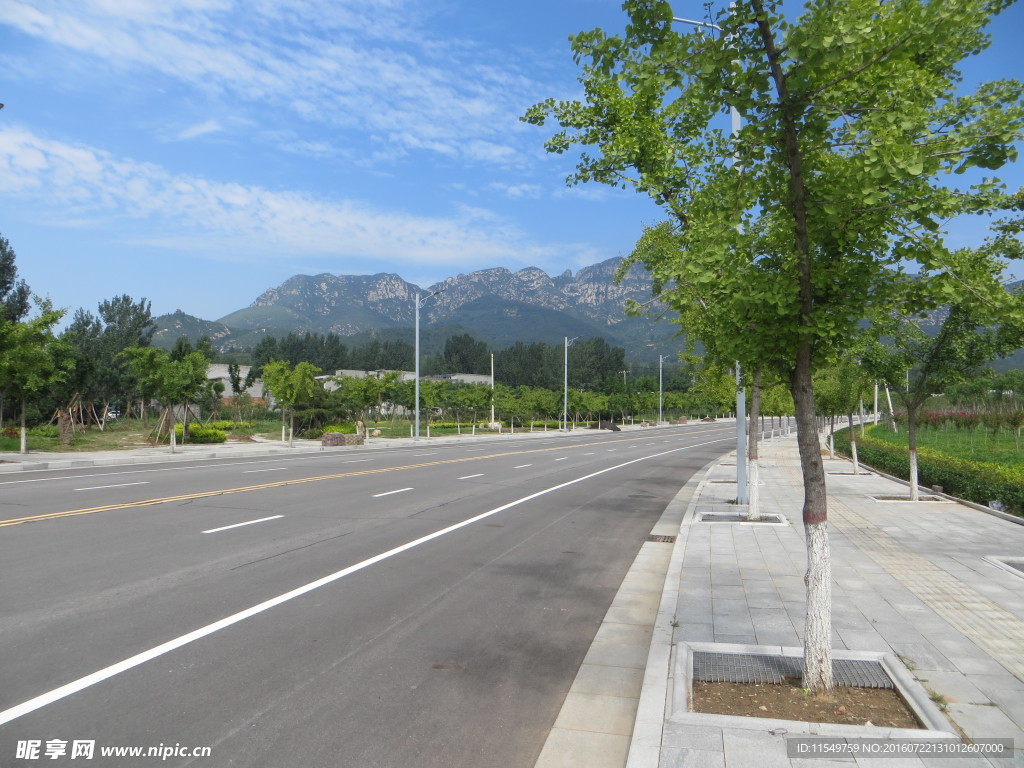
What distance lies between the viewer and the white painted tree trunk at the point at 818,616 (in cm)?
462

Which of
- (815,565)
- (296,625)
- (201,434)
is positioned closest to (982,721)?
(815,565)

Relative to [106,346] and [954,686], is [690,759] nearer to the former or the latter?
[954,686]

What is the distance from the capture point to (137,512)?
12039mm

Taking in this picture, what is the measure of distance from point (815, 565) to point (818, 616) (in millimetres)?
334

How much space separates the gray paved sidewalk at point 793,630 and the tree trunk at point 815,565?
555 millimetres

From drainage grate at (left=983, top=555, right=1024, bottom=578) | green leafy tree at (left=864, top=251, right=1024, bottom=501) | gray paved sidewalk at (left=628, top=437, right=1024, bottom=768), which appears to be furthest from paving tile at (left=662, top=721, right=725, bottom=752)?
green leafy tree at (left=864, top=251, right=1024, bottom=501)

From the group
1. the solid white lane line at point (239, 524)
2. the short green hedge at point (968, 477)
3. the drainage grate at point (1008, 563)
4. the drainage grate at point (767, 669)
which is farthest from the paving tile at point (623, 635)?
the short green hedge at point (968, 477)

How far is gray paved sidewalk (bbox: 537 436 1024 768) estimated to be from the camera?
3998 millimetres

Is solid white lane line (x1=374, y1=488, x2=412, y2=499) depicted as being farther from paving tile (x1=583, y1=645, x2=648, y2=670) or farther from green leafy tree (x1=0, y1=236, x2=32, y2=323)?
green leafy tree (x1=0, y1=236, x2=32, y2=323)

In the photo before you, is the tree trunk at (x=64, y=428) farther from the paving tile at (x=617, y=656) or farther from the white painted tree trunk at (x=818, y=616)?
the white painted tree trunk at (x=818, y=616)

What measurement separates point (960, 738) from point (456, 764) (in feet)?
9.27

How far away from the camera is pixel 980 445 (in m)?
33.4

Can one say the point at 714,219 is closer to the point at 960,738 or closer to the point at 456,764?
the point at 960,738

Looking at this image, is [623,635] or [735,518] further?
[735,518]
